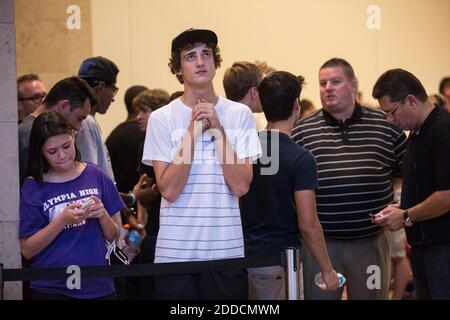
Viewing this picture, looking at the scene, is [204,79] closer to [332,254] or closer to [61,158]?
[61,158]

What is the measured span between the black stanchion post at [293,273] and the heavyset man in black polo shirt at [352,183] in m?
0.90

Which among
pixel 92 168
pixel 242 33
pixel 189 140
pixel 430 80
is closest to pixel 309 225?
pixel 189 140

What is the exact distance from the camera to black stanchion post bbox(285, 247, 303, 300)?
143 inches

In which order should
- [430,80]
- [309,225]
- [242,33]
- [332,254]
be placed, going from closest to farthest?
[309,225], [332,254], [242,33], [430,80]

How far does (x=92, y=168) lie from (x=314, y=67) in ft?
12.7

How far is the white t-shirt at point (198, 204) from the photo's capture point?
3.54m

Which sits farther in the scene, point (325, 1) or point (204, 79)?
point (325, 1)

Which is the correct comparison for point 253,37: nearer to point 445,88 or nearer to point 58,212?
point 445,88

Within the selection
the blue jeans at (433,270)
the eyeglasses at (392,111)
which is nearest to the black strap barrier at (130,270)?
the blue jeans at (433,270)

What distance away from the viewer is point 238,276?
3.60m

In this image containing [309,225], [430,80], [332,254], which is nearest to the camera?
[309,225]

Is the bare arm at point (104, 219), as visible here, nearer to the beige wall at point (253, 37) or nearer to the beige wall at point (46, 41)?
the beige wall at point (46, 41)

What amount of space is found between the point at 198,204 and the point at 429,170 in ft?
4.15

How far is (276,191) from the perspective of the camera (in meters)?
3.95
